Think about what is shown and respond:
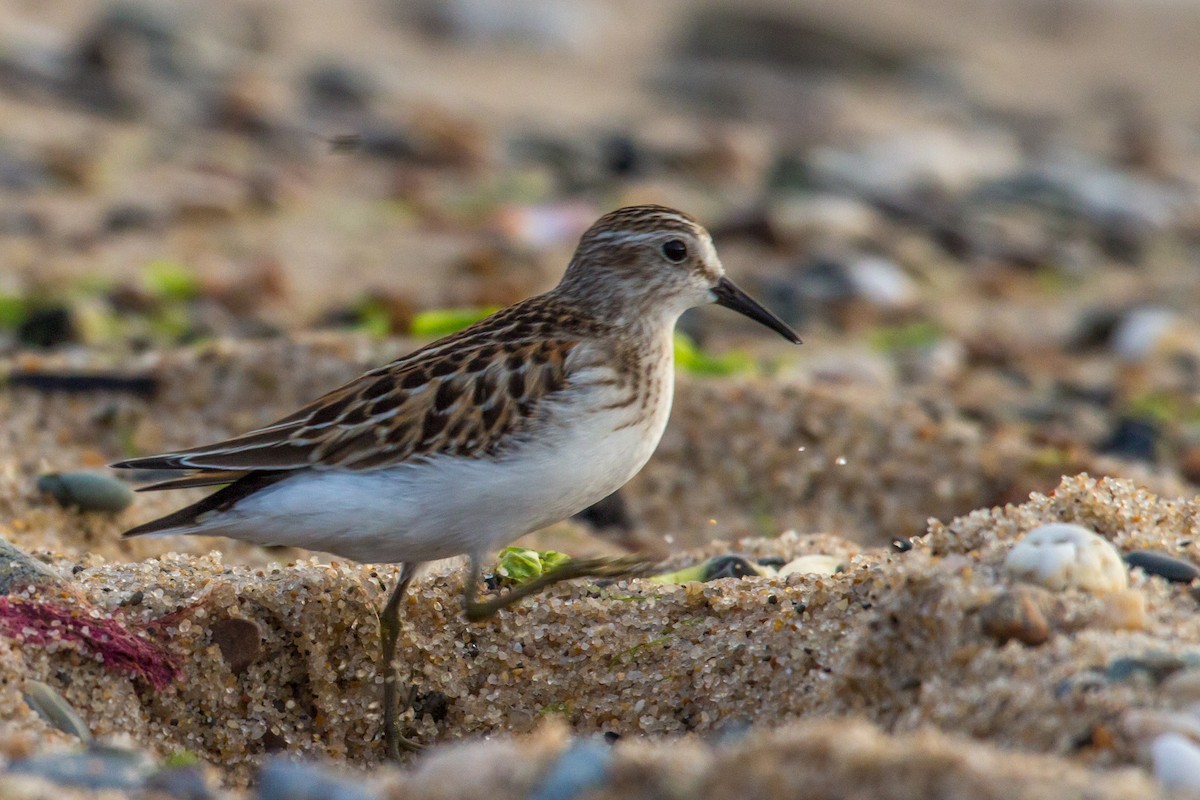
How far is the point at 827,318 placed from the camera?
7719mm

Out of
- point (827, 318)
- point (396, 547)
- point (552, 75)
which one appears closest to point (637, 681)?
point (396, 547)

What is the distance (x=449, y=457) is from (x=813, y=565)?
3.40ft

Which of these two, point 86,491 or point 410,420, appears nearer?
point 410,420

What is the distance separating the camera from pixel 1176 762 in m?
2.52

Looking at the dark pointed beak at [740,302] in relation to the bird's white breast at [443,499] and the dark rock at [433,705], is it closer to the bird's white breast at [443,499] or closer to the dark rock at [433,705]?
the bird's white breast at [443,499]

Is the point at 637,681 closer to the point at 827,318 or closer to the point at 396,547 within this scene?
the point at 396,547

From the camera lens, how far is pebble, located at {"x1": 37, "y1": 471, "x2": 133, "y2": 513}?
4723 mm

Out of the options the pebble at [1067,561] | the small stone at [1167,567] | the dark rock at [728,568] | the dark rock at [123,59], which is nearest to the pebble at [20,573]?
the dark rock at [728,568]

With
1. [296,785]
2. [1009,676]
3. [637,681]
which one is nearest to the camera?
[296,785]

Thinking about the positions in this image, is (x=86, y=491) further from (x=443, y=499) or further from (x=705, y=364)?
(x=705, y=364)

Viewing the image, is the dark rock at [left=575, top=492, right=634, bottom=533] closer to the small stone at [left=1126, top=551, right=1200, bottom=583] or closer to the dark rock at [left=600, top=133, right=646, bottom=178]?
the small stone at [left=1126, top=551, right=1200, bottom=583]

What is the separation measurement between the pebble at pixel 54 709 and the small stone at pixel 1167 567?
2.12 meters

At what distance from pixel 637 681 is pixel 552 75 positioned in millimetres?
10352

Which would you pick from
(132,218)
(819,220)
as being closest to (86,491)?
(132,218)
